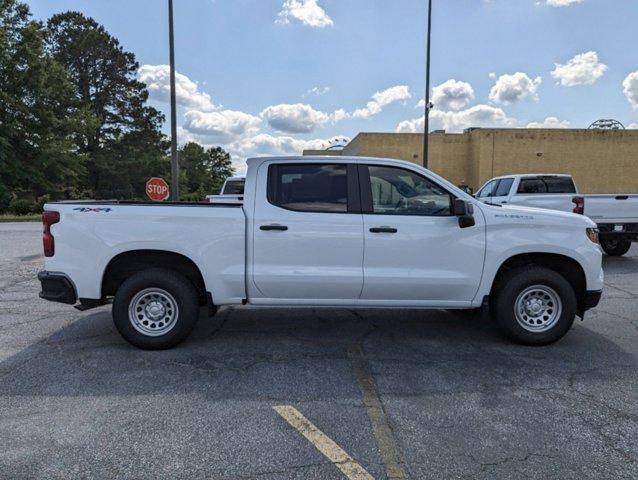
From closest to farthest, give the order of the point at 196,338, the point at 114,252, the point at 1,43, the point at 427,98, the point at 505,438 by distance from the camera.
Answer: the point at 505,438 < the point at 114,252 < the point at 196,338 < the point at 427,98 < the point at 1,43

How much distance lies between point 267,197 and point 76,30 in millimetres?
52829

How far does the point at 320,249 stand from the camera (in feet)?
16.3

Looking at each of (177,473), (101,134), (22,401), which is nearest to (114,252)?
(22,401)

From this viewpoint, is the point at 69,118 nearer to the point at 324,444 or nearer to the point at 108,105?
the point at 108,105

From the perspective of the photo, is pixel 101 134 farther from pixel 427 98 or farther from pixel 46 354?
pixel 46 354

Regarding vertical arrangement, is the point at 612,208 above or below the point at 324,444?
above

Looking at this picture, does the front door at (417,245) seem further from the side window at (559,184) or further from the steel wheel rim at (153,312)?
the side window at (559,184)

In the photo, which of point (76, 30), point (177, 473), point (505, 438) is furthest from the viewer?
point (76, 30)

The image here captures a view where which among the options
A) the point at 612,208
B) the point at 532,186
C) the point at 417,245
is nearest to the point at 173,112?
the point at 532,186

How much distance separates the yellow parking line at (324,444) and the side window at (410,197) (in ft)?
7.21

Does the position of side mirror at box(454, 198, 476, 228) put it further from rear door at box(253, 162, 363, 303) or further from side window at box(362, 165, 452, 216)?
rear door at box(253, 162, 363, 303)

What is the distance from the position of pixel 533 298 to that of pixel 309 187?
102 inches

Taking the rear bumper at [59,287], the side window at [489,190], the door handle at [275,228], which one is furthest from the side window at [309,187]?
the side window at [489,190]

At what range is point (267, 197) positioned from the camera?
Result: 5078 mm
